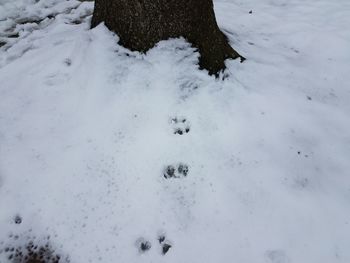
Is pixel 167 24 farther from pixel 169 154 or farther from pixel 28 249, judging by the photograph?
pixel 28 249

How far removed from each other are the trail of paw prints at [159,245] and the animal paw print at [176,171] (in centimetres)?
42

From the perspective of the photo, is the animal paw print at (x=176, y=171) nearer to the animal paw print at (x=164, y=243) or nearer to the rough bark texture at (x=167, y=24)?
the animal paw print at (x=164, y=243)

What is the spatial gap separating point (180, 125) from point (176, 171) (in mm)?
367

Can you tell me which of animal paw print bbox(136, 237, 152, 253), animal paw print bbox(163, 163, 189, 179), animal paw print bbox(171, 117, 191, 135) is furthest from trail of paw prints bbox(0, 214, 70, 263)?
animal paw print bbox(171, 117, 191, 135)

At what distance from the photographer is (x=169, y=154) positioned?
2.31 m

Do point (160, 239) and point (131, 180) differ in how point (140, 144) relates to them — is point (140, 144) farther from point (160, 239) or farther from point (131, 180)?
point (160, 239)

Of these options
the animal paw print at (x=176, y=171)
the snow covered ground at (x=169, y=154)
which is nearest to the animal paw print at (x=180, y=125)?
the snow covered ground at (x=169, y=154)

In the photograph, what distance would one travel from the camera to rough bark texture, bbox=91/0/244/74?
253 cm

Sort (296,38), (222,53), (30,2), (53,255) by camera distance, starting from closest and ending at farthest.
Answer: (53,255) → (222,53) → (296,38) → (30,2)

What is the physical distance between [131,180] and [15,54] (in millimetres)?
1827

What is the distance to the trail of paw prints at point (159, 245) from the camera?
77.9 inches

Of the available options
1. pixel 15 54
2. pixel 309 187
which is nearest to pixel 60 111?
pixel 15 54

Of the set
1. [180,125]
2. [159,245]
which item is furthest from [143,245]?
[180,125]

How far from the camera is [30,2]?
4129mm
